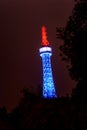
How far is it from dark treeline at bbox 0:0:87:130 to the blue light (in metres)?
48.0

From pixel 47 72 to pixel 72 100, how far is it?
56379mm

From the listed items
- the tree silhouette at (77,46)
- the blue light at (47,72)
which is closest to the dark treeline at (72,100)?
the tree silhouette at (77,46)

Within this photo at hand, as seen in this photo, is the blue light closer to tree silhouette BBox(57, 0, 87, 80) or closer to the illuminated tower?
the illuminated tower

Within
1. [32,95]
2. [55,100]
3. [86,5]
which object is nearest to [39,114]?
[55,100]

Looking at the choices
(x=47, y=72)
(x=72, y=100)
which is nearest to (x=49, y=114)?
(x=72, y=100)

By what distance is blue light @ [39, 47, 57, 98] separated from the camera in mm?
75875

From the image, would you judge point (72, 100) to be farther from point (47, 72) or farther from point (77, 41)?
point (47, 72)

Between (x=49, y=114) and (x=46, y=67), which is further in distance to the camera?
(x=46, y=67)

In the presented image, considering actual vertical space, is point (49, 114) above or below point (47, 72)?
below

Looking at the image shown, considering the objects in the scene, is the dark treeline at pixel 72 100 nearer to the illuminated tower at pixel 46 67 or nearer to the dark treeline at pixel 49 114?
the dark treeline at pixel 49 114

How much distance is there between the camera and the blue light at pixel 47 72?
75875 millimetres

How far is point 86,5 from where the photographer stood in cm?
2328

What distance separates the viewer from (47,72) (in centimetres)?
7956

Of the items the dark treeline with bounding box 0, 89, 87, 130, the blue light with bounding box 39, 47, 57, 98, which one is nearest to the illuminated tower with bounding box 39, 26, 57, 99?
the blue light with bounding box 39, 47, 57, 98
